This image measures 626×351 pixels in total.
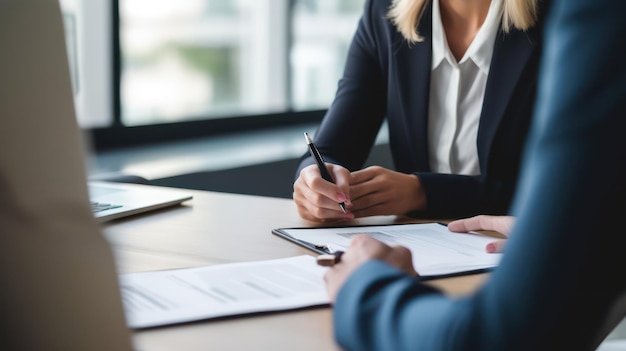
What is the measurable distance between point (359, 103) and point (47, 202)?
140 cm

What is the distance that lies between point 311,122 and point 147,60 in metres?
1.05

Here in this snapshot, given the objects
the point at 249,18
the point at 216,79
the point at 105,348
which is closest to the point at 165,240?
the point at 105,348

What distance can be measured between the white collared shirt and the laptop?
61 cm

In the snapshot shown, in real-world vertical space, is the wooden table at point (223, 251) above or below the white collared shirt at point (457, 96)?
below

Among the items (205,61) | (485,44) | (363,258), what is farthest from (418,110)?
(205,61)

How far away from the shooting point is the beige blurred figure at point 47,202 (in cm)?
47

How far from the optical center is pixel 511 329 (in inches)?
21.3

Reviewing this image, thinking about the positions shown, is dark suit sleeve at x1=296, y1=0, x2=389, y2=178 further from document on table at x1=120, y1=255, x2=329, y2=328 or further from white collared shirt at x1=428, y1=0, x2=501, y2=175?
document on table at x1=120, y1=255, x2=329, y2=328

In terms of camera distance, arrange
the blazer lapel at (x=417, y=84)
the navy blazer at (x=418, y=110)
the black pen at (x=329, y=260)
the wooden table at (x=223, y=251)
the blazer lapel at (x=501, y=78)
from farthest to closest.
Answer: the blazer lapel at (x=417, y=84) → the blazer lapel at (x=501, y=78) → the navy blazer at (x=418, y=110) → the black pen at (x=329, y=260) → the wooden table at (x=223, y=251)

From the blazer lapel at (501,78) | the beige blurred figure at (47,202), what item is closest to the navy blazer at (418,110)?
the blazer lapel at (501,78)

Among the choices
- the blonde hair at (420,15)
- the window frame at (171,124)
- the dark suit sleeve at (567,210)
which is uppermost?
the blonde hair at (420,15)

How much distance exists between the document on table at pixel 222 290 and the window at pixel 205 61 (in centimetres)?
158

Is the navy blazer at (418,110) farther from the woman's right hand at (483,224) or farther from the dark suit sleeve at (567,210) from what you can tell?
the dark suit sleeve at (567,210)

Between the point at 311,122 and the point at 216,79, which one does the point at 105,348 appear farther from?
the point at 311,122
